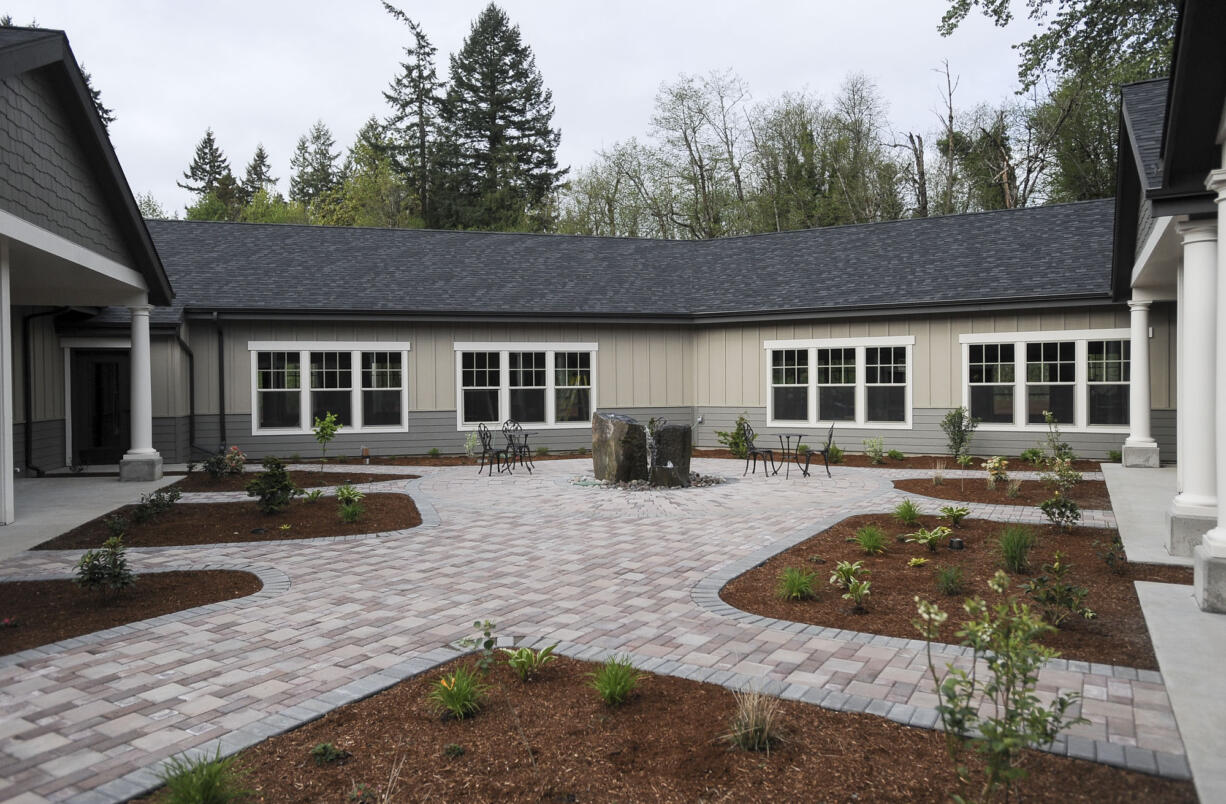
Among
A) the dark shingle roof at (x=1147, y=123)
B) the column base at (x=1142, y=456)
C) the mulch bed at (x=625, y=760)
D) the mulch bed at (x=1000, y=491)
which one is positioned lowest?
the mulch bed at (x=625, y=760)

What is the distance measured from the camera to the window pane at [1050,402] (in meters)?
14.7

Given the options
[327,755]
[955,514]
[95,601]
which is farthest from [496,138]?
[327,755]

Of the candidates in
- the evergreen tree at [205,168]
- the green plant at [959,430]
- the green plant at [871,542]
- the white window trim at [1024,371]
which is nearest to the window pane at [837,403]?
the green plant at [959,430]

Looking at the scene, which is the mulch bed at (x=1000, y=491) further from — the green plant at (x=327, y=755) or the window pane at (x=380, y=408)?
the window pane at (x=380, y=408)

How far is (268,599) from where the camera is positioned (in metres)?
5.98

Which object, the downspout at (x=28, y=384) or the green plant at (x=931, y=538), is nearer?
the green plant at (x=931, y=538)

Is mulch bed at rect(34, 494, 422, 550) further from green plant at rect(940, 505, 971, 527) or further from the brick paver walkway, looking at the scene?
green plant at rect(940, 505, 971, 527)

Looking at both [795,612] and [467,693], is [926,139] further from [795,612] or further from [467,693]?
[467,693]

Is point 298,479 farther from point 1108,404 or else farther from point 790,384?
point 1108,404

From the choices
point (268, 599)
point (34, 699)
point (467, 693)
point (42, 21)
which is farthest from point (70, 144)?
point (42, 21)

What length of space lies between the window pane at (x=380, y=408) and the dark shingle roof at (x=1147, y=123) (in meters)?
13.4

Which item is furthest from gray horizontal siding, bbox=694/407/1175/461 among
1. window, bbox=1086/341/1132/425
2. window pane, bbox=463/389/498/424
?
window pane, bbox=463/389/498/424

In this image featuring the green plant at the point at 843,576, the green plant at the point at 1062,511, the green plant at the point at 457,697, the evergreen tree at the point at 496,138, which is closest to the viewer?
the green plant at the point at 457,697

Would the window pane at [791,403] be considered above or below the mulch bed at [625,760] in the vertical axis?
above
